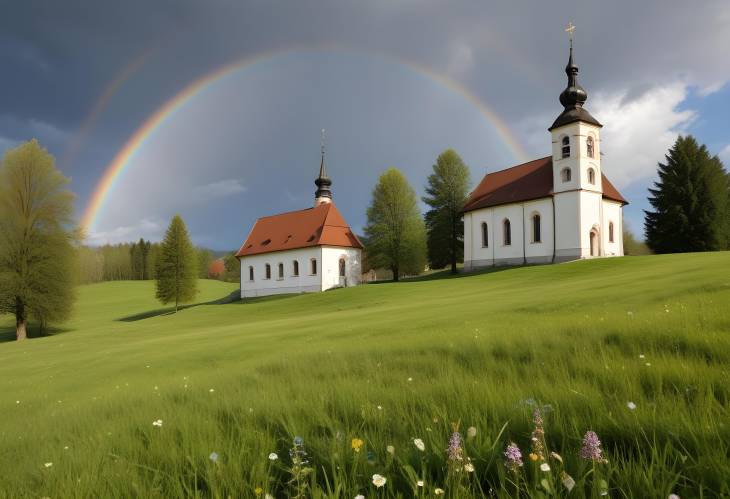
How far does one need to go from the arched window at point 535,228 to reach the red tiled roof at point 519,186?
206 cm

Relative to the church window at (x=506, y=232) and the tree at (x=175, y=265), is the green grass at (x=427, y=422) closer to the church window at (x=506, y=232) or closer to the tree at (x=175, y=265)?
the church window at (x=506, y=232)

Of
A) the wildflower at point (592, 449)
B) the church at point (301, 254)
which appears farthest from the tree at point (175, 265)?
the wildflower at point (592, 449)

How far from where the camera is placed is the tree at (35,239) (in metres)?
41.1

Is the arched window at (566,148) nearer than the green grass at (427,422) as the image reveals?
No

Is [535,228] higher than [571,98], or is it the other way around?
[571,98]

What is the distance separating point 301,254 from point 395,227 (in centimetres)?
1327

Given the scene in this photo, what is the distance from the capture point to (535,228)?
1928 inches

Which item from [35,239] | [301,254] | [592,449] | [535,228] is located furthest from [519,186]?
[592,449]

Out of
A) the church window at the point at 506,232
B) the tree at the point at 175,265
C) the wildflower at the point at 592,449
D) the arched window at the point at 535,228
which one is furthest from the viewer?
the tree at the point at 175,265

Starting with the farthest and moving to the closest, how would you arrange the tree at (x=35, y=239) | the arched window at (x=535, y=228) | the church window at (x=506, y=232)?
the church window at (x=506, y=232), the arched window at (x=535, y=228), the tree at (x=35, y=239)

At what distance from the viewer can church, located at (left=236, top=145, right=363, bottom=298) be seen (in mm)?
57938

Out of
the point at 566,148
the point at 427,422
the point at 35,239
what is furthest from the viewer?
the point at 566,148

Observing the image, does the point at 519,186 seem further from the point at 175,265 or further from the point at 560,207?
the point at 175,265

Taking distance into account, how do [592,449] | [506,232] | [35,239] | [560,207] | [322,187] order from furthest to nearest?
[322,187] < [506,232] < [560,207] < [35,239] < [592,449]
